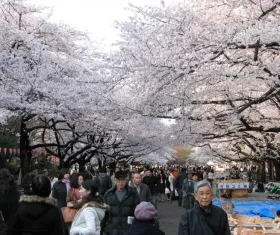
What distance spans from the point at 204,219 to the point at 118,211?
204cm

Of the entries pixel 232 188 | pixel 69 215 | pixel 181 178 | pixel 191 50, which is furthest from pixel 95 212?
pixel 181 178

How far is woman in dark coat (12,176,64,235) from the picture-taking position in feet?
13.7

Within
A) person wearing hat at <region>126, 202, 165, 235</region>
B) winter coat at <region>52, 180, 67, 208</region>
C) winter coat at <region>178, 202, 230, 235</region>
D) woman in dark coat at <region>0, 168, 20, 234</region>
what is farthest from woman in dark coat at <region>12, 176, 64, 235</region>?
winter coat at <region>52, 180, 67, 208</region>

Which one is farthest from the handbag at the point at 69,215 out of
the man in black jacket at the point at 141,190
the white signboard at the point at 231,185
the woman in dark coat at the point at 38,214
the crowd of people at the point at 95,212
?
the white signboard at the point at 231,185

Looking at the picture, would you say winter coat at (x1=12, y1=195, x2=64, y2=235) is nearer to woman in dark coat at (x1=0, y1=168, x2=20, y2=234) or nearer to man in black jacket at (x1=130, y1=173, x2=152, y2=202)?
woman in dark coat at (x1=0, y1=168, x2=20, y2=234)

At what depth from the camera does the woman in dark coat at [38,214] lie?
4.17 metres

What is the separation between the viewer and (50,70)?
16625mm

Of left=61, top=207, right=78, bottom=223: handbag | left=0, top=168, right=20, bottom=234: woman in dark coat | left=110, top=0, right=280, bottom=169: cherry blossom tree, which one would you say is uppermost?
left=110, top=0, right=280, bottom=169: cherry blossom tree

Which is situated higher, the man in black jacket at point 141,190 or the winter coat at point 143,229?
the man in black jacket at point 141,190

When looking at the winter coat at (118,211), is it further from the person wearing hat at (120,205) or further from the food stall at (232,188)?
the food stall at (232,188)

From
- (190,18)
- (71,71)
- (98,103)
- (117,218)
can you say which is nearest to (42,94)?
(98,103)

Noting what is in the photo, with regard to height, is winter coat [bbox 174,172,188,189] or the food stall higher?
winter coat [bbox 174,172,188,189]

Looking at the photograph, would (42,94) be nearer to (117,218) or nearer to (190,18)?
(190,18)

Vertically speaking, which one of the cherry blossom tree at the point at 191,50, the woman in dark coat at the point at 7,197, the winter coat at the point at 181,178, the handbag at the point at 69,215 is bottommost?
the handbag at the point at 69,215
